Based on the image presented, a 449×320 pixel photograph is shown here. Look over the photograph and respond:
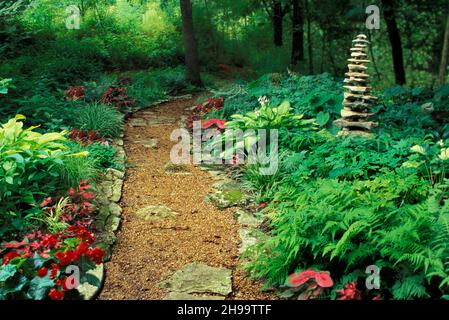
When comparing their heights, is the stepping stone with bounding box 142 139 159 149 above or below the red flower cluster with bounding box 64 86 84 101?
below

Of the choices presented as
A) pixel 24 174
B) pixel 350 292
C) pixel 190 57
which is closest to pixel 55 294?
pixel 24 174

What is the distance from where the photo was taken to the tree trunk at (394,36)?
12250 millimetres

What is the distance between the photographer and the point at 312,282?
353 centimetres

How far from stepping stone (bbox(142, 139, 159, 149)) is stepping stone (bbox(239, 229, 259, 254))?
2.95 meters

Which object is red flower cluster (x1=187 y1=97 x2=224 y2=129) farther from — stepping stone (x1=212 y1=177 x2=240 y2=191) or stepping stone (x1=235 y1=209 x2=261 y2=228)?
stepping stone (x1=235 y1=209 x2=261 y2=228)

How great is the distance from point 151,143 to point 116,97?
6.66 feet

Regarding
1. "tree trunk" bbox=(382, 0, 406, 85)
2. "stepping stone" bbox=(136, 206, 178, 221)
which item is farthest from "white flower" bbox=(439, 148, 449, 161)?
"tree trunk" bbox=(382, 0, 406, 85)

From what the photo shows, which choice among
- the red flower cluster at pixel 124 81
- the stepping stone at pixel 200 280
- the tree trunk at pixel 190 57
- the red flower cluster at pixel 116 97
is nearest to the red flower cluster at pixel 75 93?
the red flower cluster at pixel 116 97

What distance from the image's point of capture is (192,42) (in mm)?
11562

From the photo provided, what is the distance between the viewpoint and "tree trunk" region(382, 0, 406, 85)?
12250mm

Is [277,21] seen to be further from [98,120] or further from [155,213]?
[155,213]
